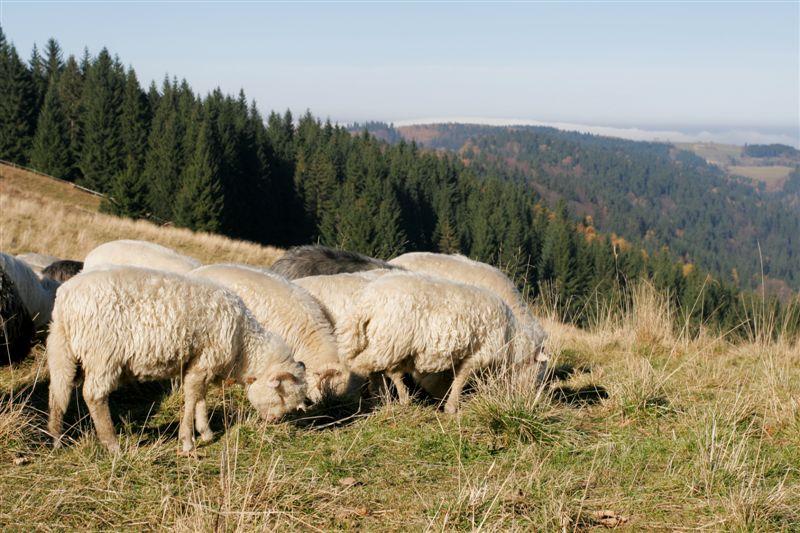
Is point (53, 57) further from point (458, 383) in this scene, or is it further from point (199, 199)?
point (458, 383)

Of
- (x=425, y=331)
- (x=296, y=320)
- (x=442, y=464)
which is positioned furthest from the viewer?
(x=296, y=320)

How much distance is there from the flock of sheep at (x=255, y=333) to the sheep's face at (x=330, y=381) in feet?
0.04

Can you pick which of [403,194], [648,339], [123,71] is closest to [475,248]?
[403,194]

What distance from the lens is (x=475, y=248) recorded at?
99.2 metres

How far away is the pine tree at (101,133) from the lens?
65.8 metres

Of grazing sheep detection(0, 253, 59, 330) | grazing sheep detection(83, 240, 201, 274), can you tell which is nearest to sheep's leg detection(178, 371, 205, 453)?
grazing sheep detection(0, 253, 59, 330)

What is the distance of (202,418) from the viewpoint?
6207 millimetres

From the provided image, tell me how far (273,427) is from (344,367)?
4.16 feet

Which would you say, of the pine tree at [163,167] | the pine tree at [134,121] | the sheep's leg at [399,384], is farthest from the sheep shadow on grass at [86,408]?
the pine tree at [134,121]

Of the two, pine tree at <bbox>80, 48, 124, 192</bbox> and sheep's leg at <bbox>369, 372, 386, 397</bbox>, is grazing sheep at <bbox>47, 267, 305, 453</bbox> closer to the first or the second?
sheep's leg at <bbox>369, 372, 386, 397</bbox>

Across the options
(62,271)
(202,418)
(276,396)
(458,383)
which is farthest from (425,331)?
(62,271)

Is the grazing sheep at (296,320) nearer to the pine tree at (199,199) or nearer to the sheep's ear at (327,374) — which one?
the sheep's ear at (327,374)

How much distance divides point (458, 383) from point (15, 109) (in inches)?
3005

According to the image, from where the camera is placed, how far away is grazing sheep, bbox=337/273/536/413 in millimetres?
6848
